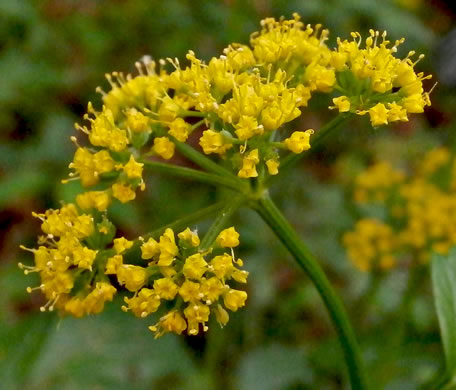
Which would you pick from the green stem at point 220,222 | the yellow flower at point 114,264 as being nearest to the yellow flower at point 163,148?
the green stem at point 220,222

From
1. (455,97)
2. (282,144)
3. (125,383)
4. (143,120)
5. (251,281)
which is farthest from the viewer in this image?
(455,97)

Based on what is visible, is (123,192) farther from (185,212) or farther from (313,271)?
(185,212)

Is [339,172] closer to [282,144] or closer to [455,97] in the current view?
[455,97]

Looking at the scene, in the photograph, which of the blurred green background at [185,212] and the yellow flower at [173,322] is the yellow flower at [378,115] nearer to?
the yellow flower at [173,322]

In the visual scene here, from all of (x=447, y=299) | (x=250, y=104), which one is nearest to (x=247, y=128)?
(x=250, y=104)

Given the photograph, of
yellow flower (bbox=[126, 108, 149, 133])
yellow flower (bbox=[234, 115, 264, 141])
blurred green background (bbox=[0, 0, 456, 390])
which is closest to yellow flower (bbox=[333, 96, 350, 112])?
yellow flower (bbox=[234, 115, 264, 141])

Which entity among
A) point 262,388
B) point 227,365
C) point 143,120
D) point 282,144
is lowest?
point 227,365

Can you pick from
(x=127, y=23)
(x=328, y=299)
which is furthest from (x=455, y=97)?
(x=328, y=299)
